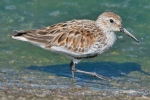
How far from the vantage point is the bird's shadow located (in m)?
11.2

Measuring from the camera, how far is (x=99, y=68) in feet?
38.2

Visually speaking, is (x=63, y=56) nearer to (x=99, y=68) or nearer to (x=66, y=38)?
(x=99, y=68)

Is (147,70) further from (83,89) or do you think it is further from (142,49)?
(83,89)

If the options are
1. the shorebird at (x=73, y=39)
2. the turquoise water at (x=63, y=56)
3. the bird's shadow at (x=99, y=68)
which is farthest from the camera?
the bird's shadow at (x=99, y=68)

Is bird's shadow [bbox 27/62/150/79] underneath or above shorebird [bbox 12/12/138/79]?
underneath

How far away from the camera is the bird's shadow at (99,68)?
11.2 metres

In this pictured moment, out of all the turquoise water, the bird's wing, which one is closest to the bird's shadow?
the turquoise water

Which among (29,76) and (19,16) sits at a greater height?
(19,16)

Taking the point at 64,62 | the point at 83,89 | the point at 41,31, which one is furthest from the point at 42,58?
the point at 83,89

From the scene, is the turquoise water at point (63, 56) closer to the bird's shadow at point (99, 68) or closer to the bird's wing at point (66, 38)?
the bird's shadow at point (99, 68)

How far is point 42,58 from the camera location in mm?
12000

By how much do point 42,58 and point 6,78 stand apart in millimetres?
2022

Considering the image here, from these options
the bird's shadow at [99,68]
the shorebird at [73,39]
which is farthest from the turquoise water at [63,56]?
the shorebird at [73,39]

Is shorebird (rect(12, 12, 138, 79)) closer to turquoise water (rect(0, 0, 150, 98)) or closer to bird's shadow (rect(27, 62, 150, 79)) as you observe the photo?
bird's shadow (rect(27, 62, 150, 79))
